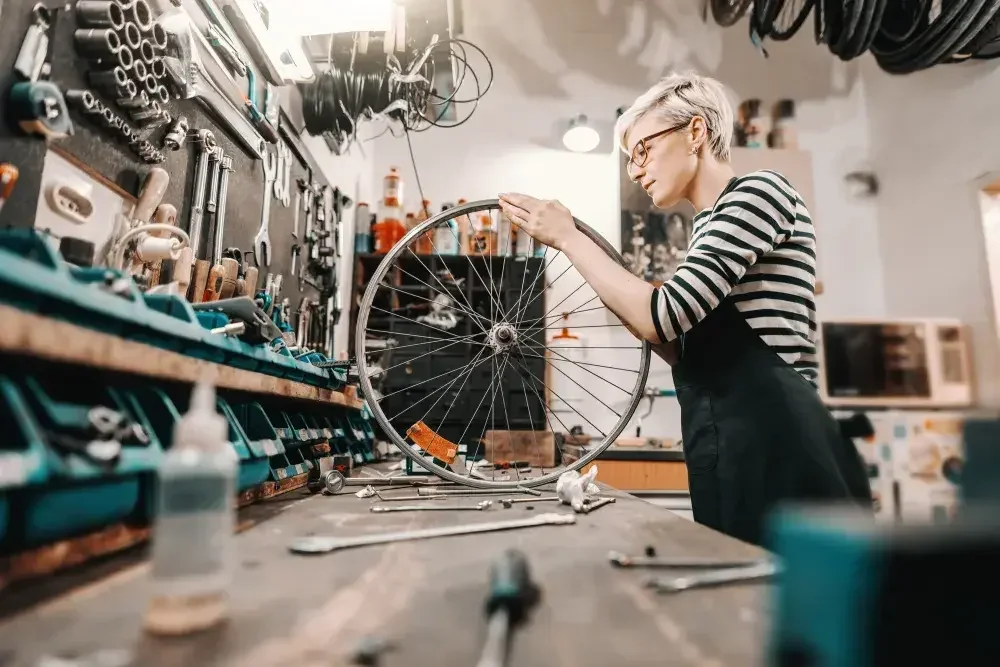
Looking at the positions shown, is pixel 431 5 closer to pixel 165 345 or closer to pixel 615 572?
pixel 165 345

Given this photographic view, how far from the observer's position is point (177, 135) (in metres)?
1.11

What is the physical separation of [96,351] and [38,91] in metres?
0.47

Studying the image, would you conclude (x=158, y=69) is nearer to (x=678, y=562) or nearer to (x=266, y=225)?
(x=266, y=225)

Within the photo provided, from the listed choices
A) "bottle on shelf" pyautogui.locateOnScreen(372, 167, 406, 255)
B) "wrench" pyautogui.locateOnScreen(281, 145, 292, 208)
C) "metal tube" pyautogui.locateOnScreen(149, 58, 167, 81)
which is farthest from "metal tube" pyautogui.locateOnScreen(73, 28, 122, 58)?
"bottle on shelf" pyautogui.locateOnScreen(372, 167, 406, 255)

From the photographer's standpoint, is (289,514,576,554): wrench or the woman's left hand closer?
(289,514,576,554): wrench

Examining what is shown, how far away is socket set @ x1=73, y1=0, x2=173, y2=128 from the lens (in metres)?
0.85

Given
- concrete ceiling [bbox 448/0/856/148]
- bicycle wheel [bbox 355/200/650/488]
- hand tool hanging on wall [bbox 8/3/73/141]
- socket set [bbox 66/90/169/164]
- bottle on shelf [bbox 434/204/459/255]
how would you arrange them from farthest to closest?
1. concrete ceiling [bbox 448/0/856/148]
2. bottle on shelf [bbox 434/204/459/255]
3. bicycle wheel [bbox 355/200/650/488]
4. socket set [bbox 66/90/169/164]
5. hand tool hanging on wall [bbox 8/3/73/141]

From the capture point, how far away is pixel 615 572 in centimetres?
56

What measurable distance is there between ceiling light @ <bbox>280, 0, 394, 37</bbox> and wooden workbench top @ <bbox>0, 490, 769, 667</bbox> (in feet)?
4.76

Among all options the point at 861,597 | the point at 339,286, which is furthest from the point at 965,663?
the point at 339,286

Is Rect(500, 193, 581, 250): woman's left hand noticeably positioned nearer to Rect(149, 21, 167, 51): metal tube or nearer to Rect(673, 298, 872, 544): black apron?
Rect(673, 298, 872, 544): black apron

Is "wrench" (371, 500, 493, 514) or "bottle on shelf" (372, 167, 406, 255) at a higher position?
"bottle on shelf" (372, 167, 406, 255)

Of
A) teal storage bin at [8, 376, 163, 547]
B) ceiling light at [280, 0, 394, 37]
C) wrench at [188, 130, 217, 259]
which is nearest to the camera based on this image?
teal storage bin at [8, 376, 163, 547]

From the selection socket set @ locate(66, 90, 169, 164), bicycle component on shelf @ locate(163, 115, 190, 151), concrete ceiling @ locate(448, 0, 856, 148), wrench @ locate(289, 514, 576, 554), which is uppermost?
concrete ceiling @ locate(448, 0, 856, 148)
